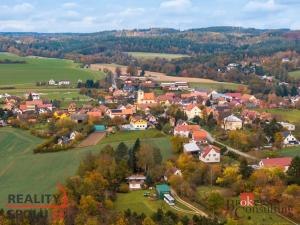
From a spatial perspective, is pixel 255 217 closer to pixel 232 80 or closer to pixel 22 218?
pixel 22 218

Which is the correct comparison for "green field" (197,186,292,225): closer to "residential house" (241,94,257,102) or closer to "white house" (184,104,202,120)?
"white house" (184,104,202,120)

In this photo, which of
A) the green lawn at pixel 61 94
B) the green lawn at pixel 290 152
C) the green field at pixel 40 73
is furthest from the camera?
the green field at pixel 40 73

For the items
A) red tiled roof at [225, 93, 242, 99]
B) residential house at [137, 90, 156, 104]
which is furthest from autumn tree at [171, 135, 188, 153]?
red tiled roof at [225, 93, 242, 99]

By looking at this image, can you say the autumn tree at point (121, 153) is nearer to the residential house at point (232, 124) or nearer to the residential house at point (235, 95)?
the residential house at point (232, 124)

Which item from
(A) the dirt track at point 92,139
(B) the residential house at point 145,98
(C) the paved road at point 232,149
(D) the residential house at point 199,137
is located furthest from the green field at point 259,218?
(B) the residential house at point 145,98

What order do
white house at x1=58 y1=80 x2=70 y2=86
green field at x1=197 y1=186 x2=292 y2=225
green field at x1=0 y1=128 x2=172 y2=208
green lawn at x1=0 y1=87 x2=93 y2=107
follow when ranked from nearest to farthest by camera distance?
green field at x1=197 y1=186 x2=292 y2=225, green field at x1=0 y1=128 x2=172 y2=208, green lawn at x1=0 y1=87 x2=93 y2=107, white house at x1=58 y1=80 x2=70 y2=86

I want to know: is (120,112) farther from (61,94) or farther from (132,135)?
(61,94)
